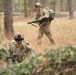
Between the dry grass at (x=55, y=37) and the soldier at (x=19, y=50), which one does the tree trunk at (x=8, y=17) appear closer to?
the dry grass at (x=55, y=37)

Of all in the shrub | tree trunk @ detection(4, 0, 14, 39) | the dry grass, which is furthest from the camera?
tree trunk @ detection(4, 0, 14, 39)

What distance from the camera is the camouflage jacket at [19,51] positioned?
7021 millimetres

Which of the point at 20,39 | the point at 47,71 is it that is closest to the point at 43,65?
the point at 47,71

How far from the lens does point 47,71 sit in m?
4.67

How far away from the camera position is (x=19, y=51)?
23.3 ft

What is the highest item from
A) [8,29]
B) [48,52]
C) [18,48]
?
[48,52]

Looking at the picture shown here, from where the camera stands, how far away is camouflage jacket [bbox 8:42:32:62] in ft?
23.0

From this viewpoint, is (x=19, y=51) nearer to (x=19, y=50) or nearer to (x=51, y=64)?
(x=19, y=50)

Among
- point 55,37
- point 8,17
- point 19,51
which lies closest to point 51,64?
point 19,51

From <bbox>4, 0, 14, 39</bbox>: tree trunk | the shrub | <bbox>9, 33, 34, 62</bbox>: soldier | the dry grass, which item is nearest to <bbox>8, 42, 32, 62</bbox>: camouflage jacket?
<bbox>9, 33, 34, 62</bbox>: soldier

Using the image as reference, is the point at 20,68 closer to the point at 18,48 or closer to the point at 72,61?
the point at 72,61

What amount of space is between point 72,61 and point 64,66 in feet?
0.44

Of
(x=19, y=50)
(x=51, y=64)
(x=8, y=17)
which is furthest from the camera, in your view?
(x=8, y=17)

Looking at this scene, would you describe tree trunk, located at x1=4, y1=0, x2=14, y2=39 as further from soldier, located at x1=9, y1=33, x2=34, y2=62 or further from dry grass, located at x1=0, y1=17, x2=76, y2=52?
soldier, located at x1=9, y1=33, x2=34, y2=62
